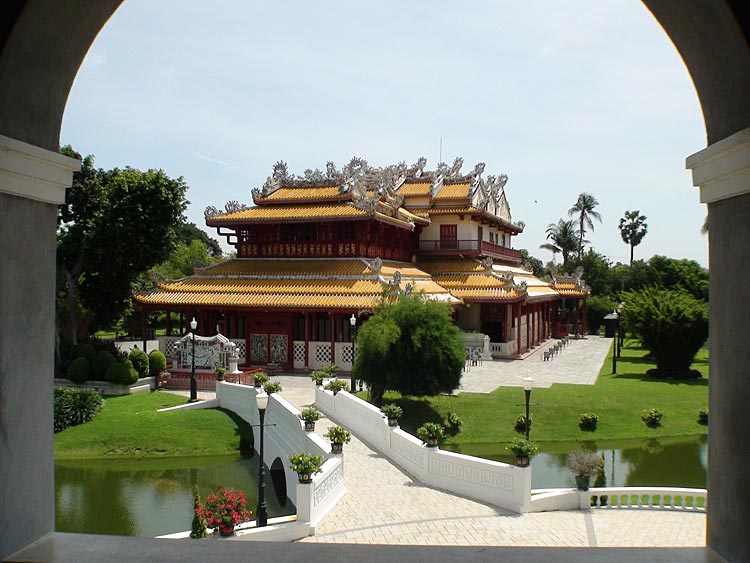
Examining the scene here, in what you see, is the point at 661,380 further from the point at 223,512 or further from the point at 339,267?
the point at 223,512

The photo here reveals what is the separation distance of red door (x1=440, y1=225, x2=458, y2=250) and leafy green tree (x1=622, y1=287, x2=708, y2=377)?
35.2ft

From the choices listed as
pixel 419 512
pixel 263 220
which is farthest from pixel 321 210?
pixel 419 512

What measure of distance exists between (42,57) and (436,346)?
17.3 meters

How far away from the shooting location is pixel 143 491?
17047 mm

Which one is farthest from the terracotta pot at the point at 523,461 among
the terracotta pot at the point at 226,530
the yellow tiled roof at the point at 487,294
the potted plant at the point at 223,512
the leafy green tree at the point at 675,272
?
the leafy green tree at the point at 675,272

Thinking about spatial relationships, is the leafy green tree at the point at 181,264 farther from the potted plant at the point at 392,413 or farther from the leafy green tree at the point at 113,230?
the potted plant at the point at 392,413

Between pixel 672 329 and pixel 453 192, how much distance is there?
14567 mm

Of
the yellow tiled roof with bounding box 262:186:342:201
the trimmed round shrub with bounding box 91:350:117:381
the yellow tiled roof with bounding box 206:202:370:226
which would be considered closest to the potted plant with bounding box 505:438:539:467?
the yellow tiled roof with bounding box 206:202:370:226

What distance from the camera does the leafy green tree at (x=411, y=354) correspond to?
19.7 m

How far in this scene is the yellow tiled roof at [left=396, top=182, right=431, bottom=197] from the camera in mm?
37594

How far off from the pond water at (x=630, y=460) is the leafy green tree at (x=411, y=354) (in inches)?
83.4

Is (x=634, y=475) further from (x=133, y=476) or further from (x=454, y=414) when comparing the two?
(x=133, y=476)

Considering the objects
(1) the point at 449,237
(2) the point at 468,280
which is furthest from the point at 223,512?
(1) the point at 449,237

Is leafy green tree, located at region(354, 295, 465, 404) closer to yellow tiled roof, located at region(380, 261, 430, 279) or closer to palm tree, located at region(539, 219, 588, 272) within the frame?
yellow tiled roof, located at region(380, 261, 430, 279)
